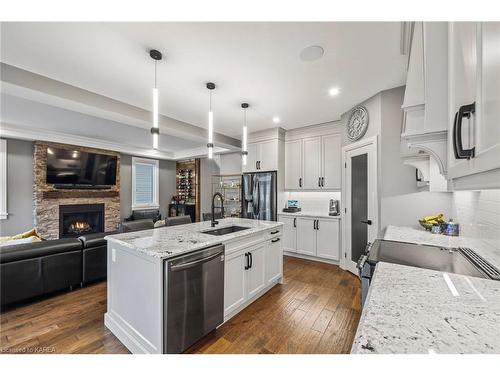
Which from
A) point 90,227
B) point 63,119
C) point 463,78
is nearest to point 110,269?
point 463,78

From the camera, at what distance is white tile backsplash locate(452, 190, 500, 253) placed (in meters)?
1.33

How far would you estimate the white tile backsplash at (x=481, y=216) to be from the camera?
133 cm

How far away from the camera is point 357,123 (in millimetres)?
3391

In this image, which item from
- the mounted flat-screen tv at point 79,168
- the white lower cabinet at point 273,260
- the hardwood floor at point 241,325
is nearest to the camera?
the hardwood floor at point 241,325

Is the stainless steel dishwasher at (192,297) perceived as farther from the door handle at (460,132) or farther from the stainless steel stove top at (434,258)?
the door handle at (460,132)

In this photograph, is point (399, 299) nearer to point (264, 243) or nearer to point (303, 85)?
point (264, 243)

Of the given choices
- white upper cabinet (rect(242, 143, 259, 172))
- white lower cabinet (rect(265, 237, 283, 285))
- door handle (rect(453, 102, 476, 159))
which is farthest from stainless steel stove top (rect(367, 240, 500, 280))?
white upper cabinet (rect(242, 143, 259, 172))

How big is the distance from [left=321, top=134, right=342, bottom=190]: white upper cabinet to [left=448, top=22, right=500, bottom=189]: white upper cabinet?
3.21 meters

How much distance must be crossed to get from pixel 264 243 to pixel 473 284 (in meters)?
1.91

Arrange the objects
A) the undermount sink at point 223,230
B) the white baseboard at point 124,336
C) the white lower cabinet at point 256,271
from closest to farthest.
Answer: the white baseboard at point 124,336 → the white lower cabinet at point 256,271 → the undermount sink at point 223,230

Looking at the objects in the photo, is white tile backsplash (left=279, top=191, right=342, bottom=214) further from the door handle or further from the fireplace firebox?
the fireplace firebox

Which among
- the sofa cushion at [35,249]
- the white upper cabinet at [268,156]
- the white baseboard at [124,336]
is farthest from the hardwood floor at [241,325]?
the white upper cabinet at [268,156]

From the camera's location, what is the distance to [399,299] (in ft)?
2.64

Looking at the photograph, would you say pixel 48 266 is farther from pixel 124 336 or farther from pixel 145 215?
pixel 145 215
